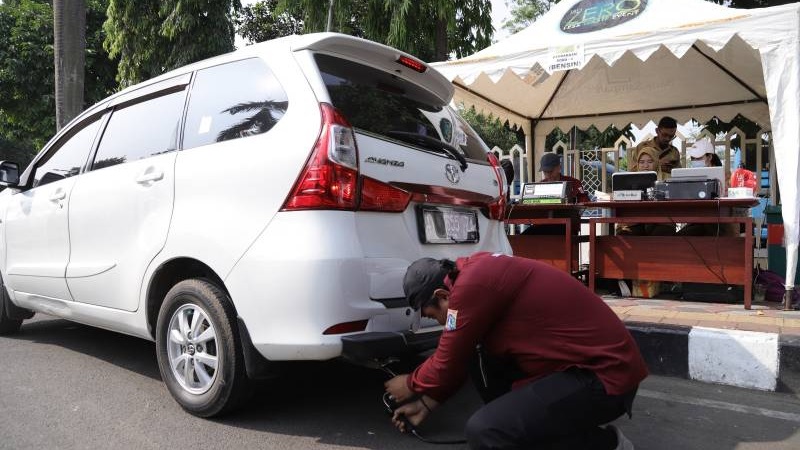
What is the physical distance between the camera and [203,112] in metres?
2.94

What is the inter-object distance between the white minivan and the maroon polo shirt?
0.47m

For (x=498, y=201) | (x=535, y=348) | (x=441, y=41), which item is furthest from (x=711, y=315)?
(x=441, y=41)

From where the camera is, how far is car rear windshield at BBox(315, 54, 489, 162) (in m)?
2.66

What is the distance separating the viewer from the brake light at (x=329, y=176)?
2.39m

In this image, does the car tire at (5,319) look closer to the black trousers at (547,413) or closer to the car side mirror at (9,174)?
the car side mirror at (9,174)

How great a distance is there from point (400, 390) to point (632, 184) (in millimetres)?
3898

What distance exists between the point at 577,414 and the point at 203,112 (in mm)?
2234

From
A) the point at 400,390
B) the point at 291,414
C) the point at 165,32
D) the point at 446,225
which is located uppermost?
the point at 165,32

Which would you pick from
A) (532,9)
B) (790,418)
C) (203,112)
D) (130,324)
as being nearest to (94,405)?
(130,324)

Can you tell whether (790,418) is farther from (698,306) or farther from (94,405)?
(94,405)

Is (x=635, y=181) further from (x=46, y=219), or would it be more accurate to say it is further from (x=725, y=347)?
(x=46, y=219)

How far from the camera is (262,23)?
1820 centimetres

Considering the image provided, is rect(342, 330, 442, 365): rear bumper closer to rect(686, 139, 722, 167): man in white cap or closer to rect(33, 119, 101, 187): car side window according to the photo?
rect(33, 119, 101, 187): car side window

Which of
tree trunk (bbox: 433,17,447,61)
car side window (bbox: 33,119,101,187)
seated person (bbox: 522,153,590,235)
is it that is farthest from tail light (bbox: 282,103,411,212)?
tree trunk (bbox: 433,17,447,61)
